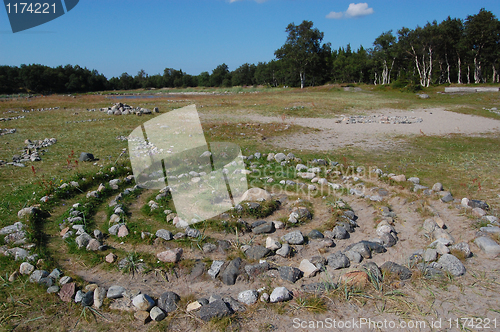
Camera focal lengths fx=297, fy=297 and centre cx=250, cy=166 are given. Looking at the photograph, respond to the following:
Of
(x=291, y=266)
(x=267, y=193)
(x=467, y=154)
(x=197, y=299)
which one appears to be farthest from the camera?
(x=467, y=154)

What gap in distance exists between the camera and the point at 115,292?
3.66 metres

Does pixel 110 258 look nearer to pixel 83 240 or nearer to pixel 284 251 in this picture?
pixel 83 240

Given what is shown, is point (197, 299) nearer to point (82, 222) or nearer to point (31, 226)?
point (82, 222)

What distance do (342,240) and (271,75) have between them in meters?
81.6

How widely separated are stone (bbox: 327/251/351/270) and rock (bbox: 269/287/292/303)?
3.16 ft

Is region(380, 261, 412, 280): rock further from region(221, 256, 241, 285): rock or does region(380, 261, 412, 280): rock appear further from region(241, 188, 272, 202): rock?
region(241, 188, 272, 202): rock

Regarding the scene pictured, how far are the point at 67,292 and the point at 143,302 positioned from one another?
1.03 metres

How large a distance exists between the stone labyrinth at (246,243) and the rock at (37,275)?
1cm

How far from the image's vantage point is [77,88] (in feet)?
256

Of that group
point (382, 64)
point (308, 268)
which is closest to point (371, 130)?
point (308, 268)

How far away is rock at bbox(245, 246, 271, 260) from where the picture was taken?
15.0ft

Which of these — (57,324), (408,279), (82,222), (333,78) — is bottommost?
(408,279)

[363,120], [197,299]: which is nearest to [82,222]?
[197,299]

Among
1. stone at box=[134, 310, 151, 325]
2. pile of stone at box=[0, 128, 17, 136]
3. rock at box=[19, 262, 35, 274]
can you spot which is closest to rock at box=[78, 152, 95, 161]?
rock at box=[19, 262, 35, 274]
